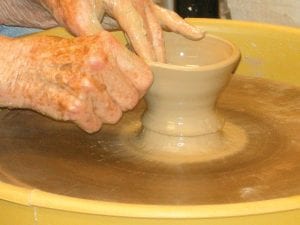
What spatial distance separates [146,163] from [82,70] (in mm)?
192

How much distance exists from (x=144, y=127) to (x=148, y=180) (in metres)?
0.17

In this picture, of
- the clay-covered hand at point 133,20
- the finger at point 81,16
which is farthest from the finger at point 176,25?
the finger at point 81,16

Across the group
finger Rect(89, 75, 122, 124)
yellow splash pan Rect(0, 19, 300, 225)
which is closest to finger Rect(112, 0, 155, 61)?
finger Rect(89, 75, 122, 124)

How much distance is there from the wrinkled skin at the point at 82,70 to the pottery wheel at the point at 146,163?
8 centimetres

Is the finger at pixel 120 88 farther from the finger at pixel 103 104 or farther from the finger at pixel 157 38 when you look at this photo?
the finger at pixel 157 38

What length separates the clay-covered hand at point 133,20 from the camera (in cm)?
111

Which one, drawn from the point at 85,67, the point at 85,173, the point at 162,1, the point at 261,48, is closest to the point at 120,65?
the point at 85,67

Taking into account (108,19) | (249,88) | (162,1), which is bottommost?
(162,1)

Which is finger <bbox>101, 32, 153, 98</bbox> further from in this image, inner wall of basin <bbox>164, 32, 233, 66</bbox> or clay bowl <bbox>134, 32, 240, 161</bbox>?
inner wall of basin <bbox>164, 32, 233, 66</bbox>

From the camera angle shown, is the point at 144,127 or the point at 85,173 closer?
the point at 85,173

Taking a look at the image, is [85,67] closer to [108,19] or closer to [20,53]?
[20,53]

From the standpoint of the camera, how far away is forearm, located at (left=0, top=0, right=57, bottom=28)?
4.98ft

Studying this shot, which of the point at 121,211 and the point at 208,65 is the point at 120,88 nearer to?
the point at 208,65

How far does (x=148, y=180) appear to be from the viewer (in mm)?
1024
